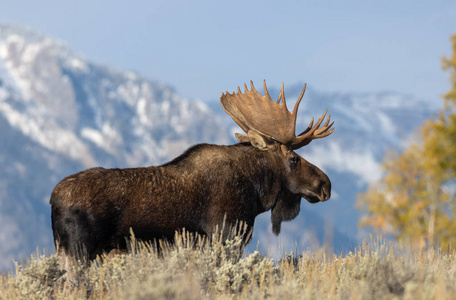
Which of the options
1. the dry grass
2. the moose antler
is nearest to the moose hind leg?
the dry grass

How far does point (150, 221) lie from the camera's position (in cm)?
724

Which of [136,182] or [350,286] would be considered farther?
[136,182]

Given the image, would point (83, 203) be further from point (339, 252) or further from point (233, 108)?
point (339, 252)

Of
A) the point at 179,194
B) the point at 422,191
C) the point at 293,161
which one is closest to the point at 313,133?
the point at 293,161

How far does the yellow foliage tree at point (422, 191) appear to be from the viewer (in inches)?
1136

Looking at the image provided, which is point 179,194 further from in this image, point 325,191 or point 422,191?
point 422,191

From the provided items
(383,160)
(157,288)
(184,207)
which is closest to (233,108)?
(184,207)

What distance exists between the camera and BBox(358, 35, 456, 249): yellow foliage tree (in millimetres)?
28844

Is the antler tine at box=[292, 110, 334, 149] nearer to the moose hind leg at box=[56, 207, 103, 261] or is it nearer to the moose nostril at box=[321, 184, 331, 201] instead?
the moose nostril at box=[321, 184, 331, 201]

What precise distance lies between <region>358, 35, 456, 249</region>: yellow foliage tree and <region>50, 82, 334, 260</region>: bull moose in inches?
741

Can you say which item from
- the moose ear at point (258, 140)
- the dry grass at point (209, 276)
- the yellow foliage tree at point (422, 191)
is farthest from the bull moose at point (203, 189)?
the yellow foliage tree at point (422, 191)

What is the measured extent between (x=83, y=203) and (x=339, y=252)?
3.90 meters

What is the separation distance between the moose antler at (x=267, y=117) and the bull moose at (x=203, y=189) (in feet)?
0.05

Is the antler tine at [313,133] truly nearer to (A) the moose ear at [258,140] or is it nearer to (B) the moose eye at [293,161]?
(B) the moose eye at [293,161]
